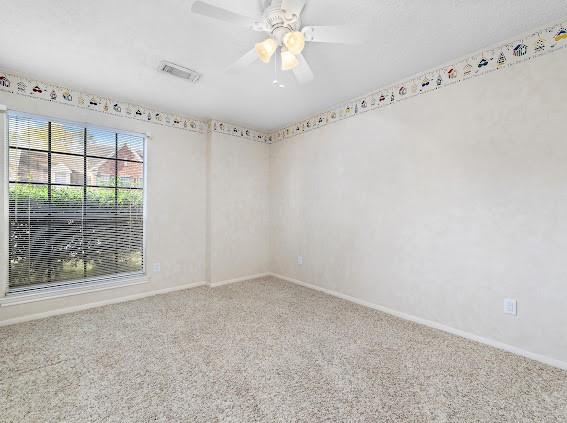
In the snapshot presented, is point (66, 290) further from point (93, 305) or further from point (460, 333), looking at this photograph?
point (460, 333)

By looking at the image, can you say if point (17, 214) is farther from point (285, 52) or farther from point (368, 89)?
point (368, 89)

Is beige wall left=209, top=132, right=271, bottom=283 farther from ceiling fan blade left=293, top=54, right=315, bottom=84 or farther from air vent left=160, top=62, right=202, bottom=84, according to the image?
ceiling fan blade left=293, top=54, right=315, bottom=84

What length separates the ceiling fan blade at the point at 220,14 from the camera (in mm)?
1426

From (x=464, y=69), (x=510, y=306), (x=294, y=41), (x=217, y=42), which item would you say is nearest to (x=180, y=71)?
(x=217, y=42)

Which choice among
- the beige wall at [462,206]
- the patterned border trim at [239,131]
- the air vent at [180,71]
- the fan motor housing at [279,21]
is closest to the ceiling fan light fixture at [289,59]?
the fan motor housing at [279,21]

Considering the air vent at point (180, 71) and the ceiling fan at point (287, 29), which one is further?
the air vent at point (180, 71)

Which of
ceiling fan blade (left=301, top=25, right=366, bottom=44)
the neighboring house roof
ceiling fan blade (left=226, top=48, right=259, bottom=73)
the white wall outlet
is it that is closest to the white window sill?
the neighboring house roof

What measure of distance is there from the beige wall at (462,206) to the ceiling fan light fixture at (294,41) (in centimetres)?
162

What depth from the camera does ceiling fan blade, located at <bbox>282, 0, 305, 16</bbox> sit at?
1544 mm

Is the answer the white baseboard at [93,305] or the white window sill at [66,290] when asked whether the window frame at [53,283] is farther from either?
the white baseboard at [93,305]

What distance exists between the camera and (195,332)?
249cm

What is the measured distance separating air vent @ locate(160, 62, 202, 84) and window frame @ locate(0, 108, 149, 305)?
1.15 meters

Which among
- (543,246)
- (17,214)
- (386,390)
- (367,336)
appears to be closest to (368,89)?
(543,246)

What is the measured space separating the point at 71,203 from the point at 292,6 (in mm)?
2997
